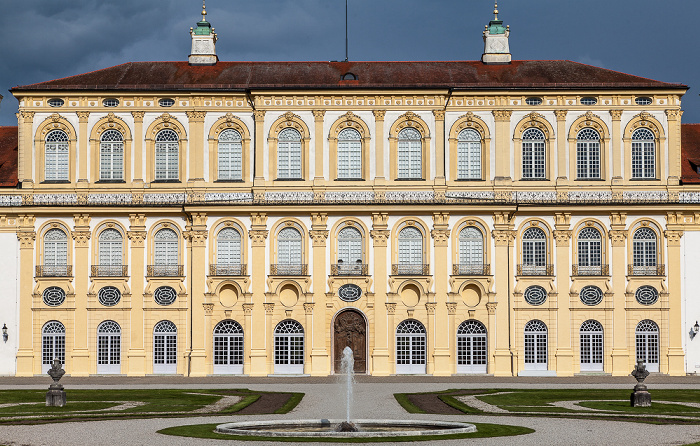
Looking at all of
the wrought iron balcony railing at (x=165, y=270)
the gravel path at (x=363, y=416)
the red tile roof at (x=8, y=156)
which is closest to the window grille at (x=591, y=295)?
the wrought iron balcony railing at (x=165, y=270)

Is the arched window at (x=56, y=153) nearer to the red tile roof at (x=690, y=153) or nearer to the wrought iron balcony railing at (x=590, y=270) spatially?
the wrought iron balcony railing at (x=590, y=270)

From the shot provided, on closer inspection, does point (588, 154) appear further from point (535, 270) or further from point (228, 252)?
point (228, 252)

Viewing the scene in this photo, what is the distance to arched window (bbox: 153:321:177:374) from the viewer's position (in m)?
55.2

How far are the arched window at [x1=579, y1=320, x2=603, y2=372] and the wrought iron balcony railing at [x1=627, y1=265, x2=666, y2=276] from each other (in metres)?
3.19

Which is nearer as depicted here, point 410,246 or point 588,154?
point 410,246

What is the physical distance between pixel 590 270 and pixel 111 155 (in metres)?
25.6

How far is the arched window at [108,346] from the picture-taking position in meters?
55.2

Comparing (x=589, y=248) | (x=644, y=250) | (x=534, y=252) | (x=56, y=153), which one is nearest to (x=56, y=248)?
(x=56, y=153)

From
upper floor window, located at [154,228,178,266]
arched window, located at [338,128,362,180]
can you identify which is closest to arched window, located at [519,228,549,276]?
arched window, located at [338,128,362,180]

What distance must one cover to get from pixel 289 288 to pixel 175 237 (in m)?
6.45

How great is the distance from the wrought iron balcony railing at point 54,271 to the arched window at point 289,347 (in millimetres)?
11092

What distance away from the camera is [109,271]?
182 ft

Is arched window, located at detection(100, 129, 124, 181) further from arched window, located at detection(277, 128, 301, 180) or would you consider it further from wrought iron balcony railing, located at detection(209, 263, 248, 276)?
arched window, located at detection(277, 128, 301, 180)

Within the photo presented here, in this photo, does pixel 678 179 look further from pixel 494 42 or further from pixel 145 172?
pixel 145 172
